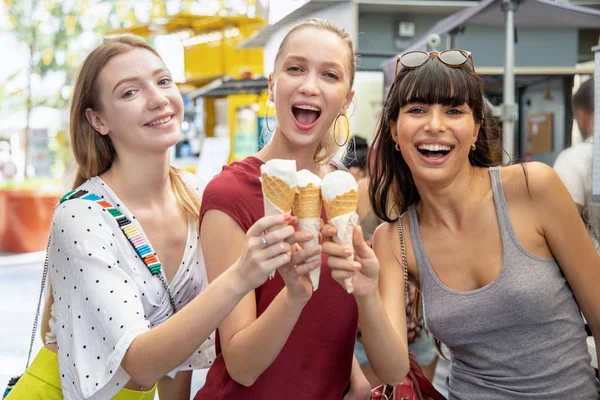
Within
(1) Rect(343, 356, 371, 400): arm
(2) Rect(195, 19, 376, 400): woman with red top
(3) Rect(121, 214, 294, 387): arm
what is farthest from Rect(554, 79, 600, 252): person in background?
(3) Rect(121, 214, 294, 387): arm


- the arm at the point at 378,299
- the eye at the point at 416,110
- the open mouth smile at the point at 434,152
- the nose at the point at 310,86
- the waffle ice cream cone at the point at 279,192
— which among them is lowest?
the arm at the point at 378,299

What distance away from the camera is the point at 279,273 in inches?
77.7

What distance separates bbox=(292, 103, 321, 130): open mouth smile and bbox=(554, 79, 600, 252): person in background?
2231 mm

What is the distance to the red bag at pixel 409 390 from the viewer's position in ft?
7.58

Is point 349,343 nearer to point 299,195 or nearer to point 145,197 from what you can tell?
point 299,195

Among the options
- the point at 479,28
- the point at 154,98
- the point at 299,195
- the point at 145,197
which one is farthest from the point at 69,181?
the point at 479,28

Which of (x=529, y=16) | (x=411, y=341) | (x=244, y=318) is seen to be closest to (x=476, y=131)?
(x=244, y=318)

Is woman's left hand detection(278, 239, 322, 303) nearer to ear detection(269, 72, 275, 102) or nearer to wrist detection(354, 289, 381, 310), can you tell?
wrist detection(354, 289, 381, 310)

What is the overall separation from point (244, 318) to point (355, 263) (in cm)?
45

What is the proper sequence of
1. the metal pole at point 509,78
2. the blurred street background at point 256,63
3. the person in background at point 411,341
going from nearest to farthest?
1. the person in background at point 411,341
2. the metal pole at point 509,78
3. the blurred street background at point 256,63

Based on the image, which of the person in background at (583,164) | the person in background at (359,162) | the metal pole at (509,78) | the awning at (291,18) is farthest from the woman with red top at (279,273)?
the awning at (291,18)

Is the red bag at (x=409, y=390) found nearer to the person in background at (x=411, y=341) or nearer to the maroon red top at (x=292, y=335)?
the maroon red top at (x=292, y=335)

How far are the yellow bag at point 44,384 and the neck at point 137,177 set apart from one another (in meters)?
0.64

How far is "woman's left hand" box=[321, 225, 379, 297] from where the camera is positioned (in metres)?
1.73
